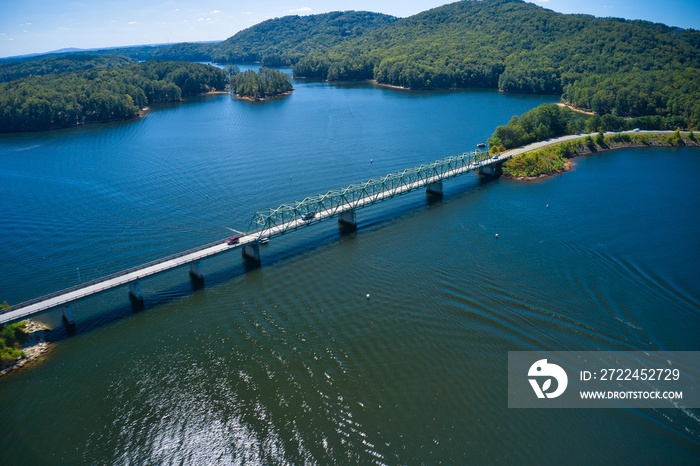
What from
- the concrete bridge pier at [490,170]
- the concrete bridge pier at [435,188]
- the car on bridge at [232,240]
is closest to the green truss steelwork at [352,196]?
the concrete bridge pier at [435,188]

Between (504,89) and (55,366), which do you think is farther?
(504,89)

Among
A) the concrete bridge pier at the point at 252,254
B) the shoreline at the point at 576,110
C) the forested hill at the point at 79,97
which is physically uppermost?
→ the forested hill at the point at 79,97

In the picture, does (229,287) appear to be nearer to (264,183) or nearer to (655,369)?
(264,183)

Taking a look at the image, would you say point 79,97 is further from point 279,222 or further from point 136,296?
point 136,296

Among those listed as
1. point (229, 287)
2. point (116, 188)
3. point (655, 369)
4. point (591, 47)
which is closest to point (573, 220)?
point (655, 369)

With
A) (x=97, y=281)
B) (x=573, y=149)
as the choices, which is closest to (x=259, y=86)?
(x=573, y=149)

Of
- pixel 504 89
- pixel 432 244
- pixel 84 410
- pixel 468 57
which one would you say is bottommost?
pixel 84 410

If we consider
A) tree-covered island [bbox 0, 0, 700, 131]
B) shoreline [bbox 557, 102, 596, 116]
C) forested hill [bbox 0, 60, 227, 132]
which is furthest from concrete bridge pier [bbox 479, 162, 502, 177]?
forested hill [bbox 0, 60, 227, 132]

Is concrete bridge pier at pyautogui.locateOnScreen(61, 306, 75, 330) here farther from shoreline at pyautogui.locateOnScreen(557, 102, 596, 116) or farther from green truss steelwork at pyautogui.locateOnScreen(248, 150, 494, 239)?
shoreline at pyautogui.locateOnScreen(557, 102, 596, 116)

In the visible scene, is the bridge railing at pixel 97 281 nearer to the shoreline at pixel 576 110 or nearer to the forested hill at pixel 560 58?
the shoreline at pixel 576 110
